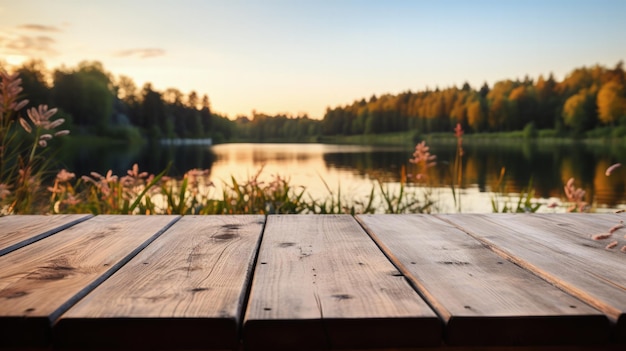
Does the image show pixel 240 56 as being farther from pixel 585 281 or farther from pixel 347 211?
pixel 585 281

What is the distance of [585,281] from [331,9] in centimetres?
1440

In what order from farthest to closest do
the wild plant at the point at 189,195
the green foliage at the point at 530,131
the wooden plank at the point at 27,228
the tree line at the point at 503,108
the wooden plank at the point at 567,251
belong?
the green foliage at the point at 530,131 → the tree line at the point at 503,108 → the wild plant at the point at 189,195 → the wooden plank at the point at 27,228 → the wooden plank at the point at 567,251

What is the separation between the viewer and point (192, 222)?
160 centimetres

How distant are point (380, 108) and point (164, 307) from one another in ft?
161

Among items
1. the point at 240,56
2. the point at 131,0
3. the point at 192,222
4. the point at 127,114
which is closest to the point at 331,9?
the point at 131,0

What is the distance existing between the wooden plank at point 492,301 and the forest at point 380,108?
1489 inches

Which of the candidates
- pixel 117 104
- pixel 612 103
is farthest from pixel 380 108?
pixel 117 104

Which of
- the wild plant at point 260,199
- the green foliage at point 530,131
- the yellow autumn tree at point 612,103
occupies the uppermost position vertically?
the yellow autumn tree at point 612,103

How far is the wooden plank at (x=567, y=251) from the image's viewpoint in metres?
0.86

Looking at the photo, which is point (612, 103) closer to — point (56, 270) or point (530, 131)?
point (530, 131)

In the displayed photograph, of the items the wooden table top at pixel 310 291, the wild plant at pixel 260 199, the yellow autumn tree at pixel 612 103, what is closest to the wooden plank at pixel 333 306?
the wooden table top at pixel 310 291

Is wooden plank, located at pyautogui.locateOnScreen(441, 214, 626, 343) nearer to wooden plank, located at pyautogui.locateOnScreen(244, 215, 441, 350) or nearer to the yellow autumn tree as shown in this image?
wooden plank, located at pyautogui.locateOnScreen(244, 215, 441, 350)

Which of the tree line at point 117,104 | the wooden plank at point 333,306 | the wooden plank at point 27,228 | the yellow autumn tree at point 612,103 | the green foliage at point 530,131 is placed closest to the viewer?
the wooden plank at point 333,306

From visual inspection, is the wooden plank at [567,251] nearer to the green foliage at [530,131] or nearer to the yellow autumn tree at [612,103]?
the yellow autumn tree at [612,103]
